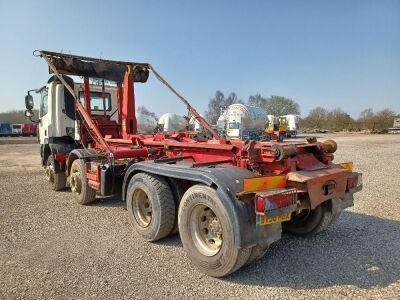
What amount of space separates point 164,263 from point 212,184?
1.18m

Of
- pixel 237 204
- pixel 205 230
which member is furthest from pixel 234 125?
pixel 237 204

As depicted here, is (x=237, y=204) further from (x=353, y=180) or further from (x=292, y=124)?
(x=292, y=124)

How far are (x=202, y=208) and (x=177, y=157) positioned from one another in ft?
4.47

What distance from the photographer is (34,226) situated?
5234mm

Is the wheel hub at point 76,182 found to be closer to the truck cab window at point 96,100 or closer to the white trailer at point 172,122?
the truck cab window at point 96,100

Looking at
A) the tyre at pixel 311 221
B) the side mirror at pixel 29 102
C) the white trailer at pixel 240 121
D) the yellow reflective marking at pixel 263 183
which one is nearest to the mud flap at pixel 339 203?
the tyre at pixel 311 221

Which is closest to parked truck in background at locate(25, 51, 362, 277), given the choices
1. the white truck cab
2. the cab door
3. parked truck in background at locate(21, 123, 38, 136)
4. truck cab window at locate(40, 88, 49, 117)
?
the white truck cab

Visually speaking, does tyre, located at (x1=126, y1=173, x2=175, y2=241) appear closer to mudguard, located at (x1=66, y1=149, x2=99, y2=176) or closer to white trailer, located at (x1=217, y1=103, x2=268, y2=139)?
mudguard, located at (x1=66, y1=149, x2=99, y2=176)

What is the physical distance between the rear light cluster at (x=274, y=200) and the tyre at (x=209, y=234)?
320mm

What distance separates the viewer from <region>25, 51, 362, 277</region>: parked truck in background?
326cm

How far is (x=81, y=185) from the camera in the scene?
6508 mm

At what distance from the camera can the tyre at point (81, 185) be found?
636 centimetres

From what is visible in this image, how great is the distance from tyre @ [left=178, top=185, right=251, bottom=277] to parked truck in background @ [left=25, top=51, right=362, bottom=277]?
1cm

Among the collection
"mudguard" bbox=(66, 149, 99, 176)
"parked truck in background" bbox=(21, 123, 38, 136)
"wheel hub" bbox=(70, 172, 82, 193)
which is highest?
"parked truck in background" bbox=(21, 123, 38, 136)
